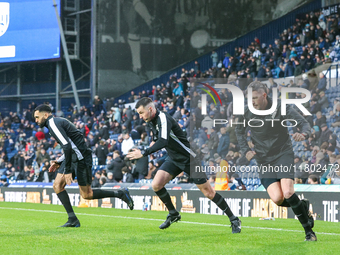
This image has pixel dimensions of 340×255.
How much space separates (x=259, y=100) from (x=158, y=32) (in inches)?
1151

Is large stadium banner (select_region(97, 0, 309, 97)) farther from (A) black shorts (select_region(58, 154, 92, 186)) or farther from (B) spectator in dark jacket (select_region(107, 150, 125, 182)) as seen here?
(A) black shorts (select_region(58, 154, 92, 186))

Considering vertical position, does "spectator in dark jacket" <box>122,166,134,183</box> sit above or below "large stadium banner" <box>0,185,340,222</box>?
above

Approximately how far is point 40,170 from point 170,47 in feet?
47.2

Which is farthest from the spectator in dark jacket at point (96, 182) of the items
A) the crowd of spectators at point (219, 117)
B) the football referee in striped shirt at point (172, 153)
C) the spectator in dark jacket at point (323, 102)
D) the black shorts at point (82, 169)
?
the football referee in striped shirt at point (172, 153)

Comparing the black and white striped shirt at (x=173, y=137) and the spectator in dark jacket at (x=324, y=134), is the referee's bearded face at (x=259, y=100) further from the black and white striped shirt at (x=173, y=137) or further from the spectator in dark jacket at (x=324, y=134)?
the spectator in dark jacket at (x=324, y=134)

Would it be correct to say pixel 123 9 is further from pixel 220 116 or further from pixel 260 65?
pixel 220 116

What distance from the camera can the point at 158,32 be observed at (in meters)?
35.8

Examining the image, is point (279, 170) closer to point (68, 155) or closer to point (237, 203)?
point (68, 155)

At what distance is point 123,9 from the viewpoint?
35.2m

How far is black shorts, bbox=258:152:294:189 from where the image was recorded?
7074 millimetres

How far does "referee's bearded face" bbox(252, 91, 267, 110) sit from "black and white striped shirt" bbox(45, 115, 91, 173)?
3.14m

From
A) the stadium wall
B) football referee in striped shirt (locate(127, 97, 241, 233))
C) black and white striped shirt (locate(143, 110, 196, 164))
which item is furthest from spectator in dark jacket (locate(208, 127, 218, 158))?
the stadium wall

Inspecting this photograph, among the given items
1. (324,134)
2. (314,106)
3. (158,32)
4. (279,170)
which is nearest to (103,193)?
(279,170)

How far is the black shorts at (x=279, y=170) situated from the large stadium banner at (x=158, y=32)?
28.7 metres
